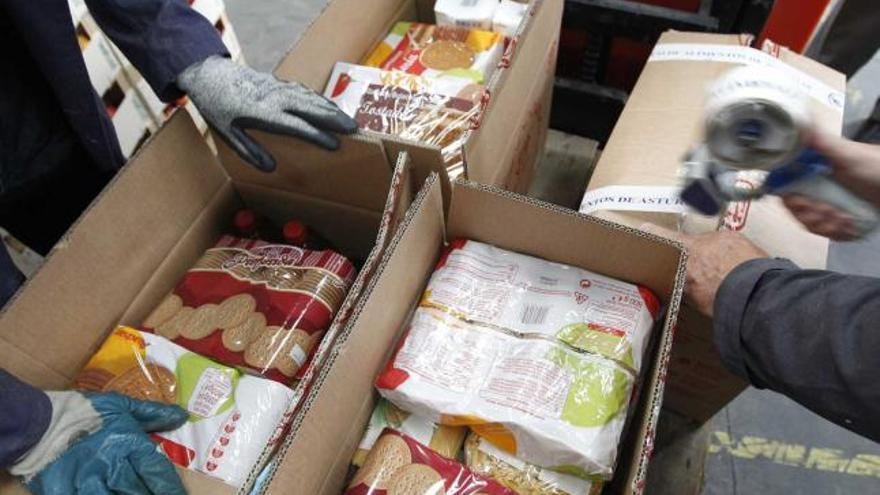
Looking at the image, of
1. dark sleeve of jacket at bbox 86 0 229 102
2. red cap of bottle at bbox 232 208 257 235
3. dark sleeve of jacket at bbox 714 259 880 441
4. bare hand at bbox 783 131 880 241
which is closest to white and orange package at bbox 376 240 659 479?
dark sleeve of jacket at bbox 714 259 880 441

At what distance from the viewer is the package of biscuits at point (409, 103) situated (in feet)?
3.42

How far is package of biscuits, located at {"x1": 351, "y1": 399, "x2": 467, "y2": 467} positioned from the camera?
80cm

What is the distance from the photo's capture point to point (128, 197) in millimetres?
847

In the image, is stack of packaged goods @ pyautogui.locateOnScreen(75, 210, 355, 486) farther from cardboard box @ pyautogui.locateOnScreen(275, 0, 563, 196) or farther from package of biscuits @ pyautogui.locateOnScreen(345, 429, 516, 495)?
cardboard box @ pyautogui.locateOnScreen(275, 0, 563, 196)

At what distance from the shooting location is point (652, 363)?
0.81 metres

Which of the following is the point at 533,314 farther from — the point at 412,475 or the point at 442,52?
the point at 442,52

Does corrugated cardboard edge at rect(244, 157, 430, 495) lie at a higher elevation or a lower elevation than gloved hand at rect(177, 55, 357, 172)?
lower

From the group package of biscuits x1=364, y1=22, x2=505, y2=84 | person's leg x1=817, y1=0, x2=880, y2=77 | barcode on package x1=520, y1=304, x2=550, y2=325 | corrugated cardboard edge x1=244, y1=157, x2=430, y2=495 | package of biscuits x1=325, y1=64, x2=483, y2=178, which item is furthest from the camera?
person's leg x1=817, y1=0, x2=880, y2=77

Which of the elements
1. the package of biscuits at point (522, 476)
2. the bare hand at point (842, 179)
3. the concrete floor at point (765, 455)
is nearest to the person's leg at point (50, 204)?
the package of biscuits at point (522, 476)

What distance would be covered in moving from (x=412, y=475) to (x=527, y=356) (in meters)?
0.23

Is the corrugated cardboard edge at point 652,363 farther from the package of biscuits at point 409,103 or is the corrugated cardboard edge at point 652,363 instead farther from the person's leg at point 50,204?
the person's leg at point 50,204

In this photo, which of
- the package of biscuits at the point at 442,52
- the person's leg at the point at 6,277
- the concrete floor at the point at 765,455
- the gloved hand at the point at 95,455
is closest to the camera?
the gloved hand at the point at 95,455

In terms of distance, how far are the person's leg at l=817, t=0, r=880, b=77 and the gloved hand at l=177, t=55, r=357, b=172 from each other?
1518 millimetres

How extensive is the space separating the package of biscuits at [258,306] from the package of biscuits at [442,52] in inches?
19.2
